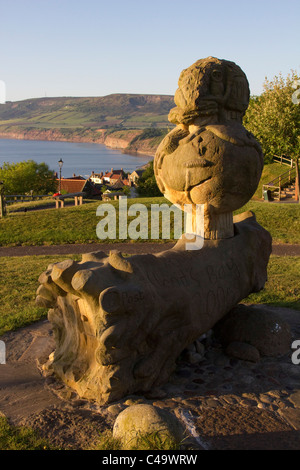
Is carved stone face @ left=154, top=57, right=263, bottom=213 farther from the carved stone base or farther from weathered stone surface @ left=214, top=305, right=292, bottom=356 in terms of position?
weathered stone surface @ left=214, top=305, right=292, bottom=356

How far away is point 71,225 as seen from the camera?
15.8 m

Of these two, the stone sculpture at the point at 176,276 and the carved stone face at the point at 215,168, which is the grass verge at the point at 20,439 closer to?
the stone sculpture at the point at 176,276

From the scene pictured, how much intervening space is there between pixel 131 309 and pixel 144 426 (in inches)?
45.2

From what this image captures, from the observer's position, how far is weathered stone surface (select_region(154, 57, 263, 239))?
5238 millimetres

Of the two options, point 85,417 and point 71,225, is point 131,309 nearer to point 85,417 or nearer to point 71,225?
point 85,417

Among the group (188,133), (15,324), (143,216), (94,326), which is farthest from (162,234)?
(94,326)

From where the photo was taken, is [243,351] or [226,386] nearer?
[226,386]

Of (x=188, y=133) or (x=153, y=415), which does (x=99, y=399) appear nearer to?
(x=153, y=415)

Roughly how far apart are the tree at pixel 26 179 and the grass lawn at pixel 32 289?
38.8 m

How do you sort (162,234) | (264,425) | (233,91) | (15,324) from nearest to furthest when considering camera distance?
(264,425)
(233,91)
(15,324)
(162,234)

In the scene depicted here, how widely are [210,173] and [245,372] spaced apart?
7.74ft

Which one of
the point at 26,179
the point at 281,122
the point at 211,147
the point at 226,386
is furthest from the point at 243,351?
the point at 26,179

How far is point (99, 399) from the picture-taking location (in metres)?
4.47

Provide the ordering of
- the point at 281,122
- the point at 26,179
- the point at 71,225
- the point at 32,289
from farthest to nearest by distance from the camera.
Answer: the point at 26,179 → the point at 281,122 → the point at 71,225 → the point at 32,289
